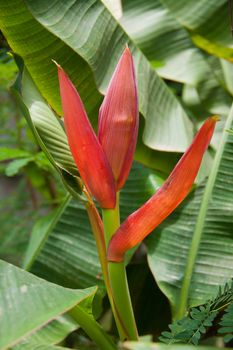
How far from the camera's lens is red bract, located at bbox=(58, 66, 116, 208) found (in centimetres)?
61

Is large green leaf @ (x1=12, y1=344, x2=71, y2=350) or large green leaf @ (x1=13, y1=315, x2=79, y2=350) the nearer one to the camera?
large green leaf @ (x1=12, y1=344, x2=71, y2=350)

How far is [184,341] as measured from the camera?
0.56m

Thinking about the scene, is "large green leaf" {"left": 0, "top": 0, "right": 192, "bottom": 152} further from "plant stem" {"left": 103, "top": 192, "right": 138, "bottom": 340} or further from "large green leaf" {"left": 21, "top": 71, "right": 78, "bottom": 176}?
"plant stem" {"left": 103, "top": 192, "right": 138, "bottom": 340}

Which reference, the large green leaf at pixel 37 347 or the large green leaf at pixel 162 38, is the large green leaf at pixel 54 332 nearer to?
the large green leaf at pixel 37 347

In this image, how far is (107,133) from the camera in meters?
0.63

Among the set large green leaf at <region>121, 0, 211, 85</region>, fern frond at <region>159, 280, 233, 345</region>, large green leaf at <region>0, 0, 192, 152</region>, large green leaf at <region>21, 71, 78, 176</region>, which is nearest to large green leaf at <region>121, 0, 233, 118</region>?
large green leaf at <region>121, 0, 211, 85</region>

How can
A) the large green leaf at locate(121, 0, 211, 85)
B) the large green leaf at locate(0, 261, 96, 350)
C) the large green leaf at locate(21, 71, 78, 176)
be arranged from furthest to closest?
the large green leaf at locate(121, 0, 211, 85), the large green leaf at locate(21, 71, 78, 176), the large green leaf at locate(0, 261, 96, 350)

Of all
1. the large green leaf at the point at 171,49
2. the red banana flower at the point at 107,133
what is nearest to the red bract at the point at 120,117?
the red banana flower at the point at 107,133

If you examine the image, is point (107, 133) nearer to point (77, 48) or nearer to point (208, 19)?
point (77, 48)

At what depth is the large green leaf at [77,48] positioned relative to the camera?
0.78 metres

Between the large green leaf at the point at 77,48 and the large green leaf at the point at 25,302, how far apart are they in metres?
0.34

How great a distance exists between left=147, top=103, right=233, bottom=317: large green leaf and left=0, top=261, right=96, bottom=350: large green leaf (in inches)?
10.7

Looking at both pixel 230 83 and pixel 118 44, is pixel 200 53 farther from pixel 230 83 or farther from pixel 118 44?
pixel 118 44

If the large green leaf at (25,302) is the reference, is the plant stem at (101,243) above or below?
below
